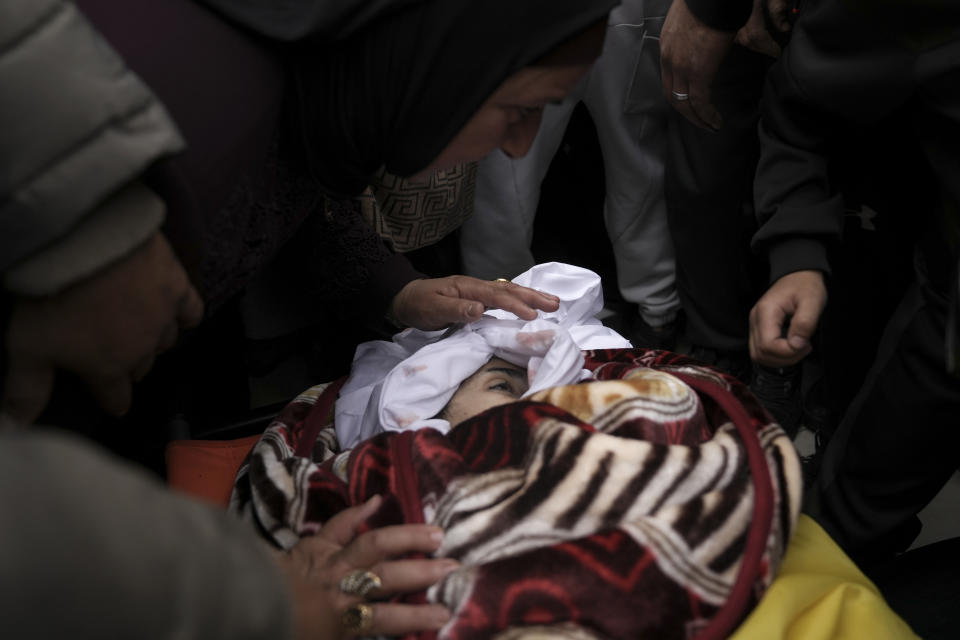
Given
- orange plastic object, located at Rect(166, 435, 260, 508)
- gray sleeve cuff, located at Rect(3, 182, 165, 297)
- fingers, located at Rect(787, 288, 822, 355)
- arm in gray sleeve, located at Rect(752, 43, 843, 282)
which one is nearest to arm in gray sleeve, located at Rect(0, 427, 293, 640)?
gray sleeve cuff, located at Rect(3, 182, 165, 297)

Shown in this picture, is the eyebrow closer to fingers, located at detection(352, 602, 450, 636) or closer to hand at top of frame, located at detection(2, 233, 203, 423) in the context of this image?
fingers, located at detection(352, 602, 450, 636)

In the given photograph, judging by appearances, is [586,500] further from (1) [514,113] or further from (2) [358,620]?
(1) [514,113]

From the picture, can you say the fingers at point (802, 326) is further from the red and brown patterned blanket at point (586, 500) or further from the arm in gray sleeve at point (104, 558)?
the arm in gray sleeve at point (104, 558)

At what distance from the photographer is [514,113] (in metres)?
0.96

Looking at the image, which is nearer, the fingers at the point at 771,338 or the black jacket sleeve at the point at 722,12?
the fingers at the point at 771,338

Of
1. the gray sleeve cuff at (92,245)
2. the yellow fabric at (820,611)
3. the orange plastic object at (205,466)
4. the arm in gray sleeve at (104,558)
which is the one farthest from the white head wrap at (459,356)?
the arm in gray sleeve at (104,558)

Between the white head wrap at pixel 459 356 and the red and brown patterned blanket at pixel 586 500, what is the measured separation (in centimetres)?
10

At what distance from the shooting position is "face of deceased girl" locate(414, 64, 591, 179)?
91 cm

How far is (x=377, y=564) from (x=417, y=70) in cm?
56

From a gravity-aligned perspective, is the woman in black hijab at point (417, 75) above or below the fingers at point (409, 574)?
above

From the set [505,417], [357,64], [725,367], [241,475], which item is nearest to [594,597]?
[505,417]

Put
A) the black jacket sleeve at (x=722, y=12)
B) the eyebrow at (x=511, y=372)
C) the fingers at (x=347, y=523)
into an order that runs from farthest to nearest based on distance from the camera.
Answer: the black jacket sleeve at (x=722, y=12)
the eyebrow at (x=511, y=372)
the fingers at (x=347, y=523)

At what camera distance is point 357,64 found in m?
0.90

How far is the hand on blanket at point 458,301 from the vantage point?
131 cm
